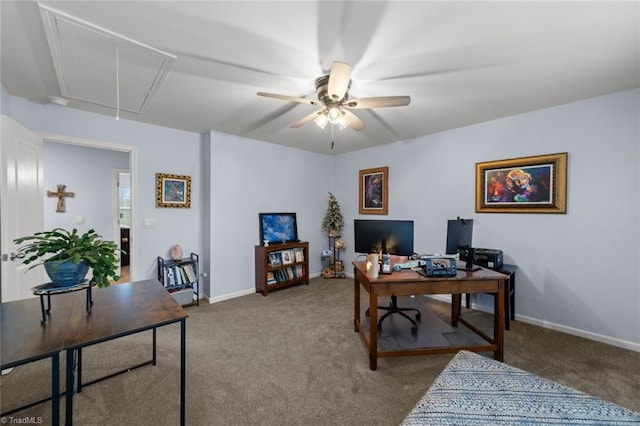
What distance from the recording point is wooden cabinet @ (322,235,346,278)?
502 centimetres

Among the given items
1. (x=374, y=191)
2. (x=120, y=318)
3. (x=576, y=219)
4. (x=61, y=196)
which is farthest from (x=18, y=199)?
(x=576, y=219)

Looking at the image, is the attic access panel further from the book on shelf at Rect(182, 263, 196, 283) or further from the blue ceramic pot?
the book on shelf at Rect(182, 263, 196, 283)

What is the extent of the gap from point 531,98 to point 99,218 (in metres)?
6.77

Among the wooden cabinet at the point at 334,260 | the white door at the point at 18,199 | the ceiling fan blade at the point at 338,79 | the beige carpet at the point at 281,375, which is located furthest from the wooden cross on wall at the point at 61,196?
the ceiling fan blade at the point at 338,79

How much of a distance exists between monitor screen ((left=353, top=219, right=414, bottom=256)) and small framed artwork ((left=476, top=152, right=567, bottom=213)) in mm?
1415

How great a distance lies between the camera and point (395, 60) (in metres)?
1.95

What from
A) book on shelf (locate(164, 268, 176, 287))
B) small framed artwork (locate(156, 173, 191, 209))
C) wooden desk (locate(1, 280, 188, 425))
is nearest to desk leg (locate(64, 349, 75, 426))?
wooden desk (locate(1, 280, 188, 425))

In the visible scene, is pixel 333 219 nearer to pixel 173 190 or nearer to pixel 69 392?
pixel 173 190

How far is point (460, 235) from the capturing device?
2.56m

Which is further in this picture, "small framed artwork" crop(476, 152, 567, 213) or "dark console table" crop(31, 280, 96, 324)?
"small framed artwork" crop(476, 152, 567, 213)

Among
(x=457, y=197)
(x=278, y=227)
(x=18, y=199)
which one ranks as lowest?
Answer: (x=278, y=227)

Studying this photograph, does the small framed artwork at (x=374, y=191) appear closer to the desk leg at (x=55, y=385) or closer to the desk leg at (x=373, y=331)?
the desk leg at (x=373, y=331)

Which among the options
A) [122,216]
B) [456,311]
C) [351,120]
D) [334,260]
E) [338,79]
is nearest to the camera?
[338,79]

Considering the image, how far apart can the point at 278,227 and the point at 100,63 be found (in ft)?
10.1
